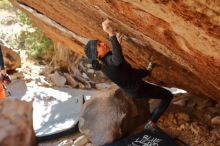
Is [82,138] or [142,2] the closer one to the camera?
[142,2]

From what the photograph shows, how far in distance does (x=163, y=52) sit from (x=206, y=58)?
127cm

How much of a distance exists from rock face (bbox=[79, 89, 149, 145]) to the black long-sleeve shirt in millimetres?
812

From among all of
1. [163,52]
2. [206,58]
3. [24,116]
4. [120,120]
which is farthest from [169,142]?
[24,116]

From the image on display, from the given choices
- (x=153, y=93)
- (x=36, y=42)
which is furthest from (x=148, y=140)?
(x=36, y=42)

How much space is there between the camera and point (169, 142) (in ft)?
17.8

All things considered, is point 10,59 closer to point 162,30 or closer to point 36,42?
point 36,42

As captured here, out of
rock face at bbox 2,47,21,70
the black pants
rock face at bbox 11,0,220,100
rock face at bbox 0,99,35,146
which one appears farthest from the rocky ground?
rock face at bbox 2,47,21,70

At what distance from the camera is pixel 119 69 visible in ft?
16.1

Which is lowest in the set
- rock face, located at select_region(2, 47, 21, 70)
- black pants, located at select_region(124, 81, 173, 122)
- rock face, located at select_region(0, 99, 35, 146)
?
rock face, located at select_region(2, 47, 21, 70)

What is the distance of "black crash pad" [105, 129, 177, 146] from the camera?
17.7ft

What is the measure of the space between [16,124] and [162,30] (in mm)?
2954

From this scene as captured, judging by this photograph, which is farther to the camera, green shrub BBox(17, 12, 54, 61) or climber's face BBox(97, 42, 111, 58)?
green shrub BBox(17, 12, 54, 61)

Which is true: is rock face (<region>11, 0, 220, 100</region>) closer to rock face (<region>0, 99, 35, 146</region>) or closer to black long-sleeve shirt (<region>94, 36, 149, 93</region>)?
black long-sleeve shirt (<region>94, 36, 149, 93</region>)

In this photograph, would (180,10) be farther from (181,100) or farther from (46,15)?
(46,15)
